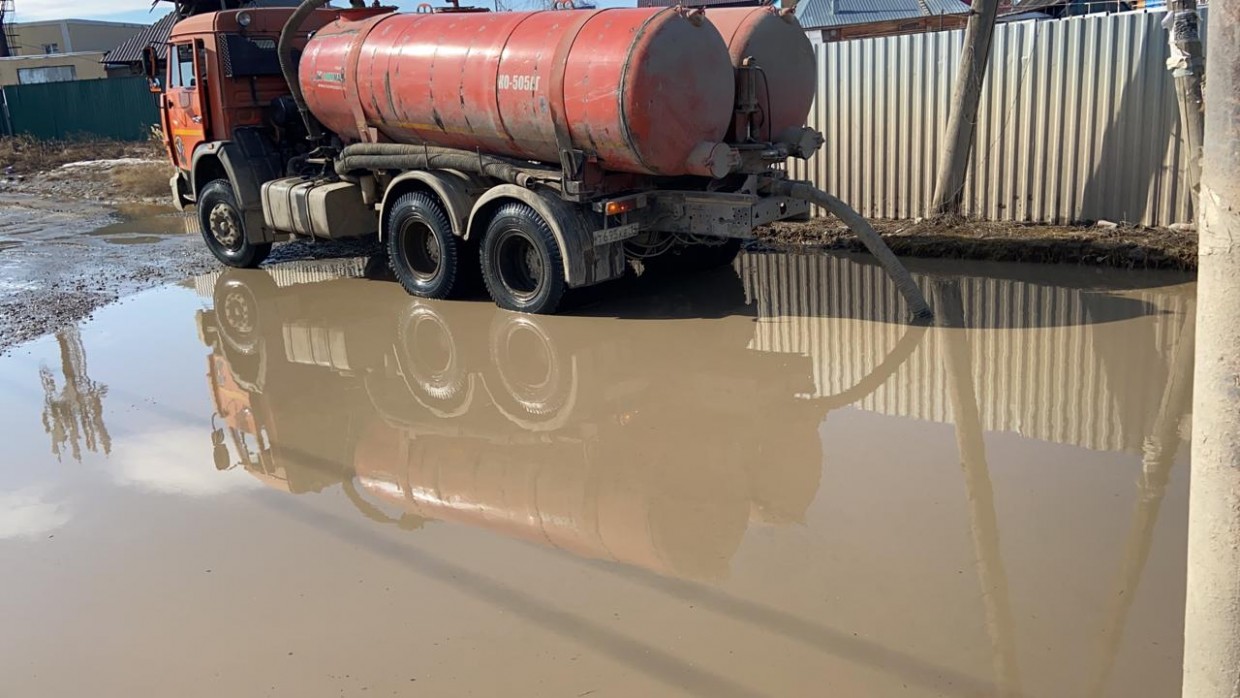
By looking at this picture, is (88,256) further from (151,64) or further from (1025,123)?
(1025,123)

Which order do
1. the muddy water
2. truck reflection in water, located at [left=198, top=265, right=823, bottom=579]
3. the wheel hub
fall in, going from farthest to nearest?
the wheel hub < truck reflection in water, located at [left=198, top=265, right=823, bottom=579] < the muddy water

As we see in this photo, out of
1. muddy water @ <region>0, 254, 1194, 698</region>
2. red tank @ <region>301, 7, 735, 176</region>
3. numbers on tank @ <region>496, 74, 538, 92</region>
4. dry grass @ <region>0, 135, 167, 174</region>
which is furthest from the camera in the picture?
dry grass @ <region>0, 135, 167, 174</region>

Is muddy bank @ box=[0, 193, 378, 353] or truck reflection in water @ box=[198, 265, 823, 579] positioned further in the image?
muddy bank @ box=[0, 193, 378, 353]

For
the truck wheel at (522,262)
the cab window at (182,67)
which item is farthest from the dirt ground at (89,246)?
the truck wheel at (522,262)

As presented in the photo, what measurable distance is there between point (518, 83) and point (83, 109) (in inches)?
918

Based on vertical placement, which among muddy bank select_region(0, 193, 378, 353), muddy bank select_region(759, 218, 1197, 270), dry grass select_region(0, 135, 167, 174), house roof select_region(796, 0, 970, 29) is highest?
house roof select_region(796, 0, 970, 29)

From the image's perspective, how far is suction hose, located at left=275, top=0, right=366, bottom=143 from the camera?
1122 centimetres

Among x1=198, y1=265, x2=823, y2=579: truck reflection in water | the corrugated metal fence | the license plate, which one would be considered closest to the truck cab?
x1=198, y1=265, x2=823, y2=579: truck reflection in water

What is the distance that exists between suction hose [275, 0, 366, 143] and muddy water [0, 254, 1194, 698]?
3080mm

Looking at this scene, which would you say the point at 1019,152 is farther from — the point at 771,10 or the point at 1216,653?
the point at 1216,653

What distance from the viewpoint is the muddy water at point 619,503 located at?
13.8 feet

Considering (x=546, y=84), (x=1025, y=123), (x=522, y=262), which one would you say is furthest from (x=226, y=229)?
(x=1025, y=123)

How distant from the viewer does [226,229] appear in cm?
1267

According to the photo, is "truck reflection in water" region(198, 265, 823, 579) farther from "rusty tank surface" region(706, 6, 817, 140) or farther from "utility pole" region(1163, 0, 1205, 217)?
"utility pole" region(1163, 0, 1205, 217)
